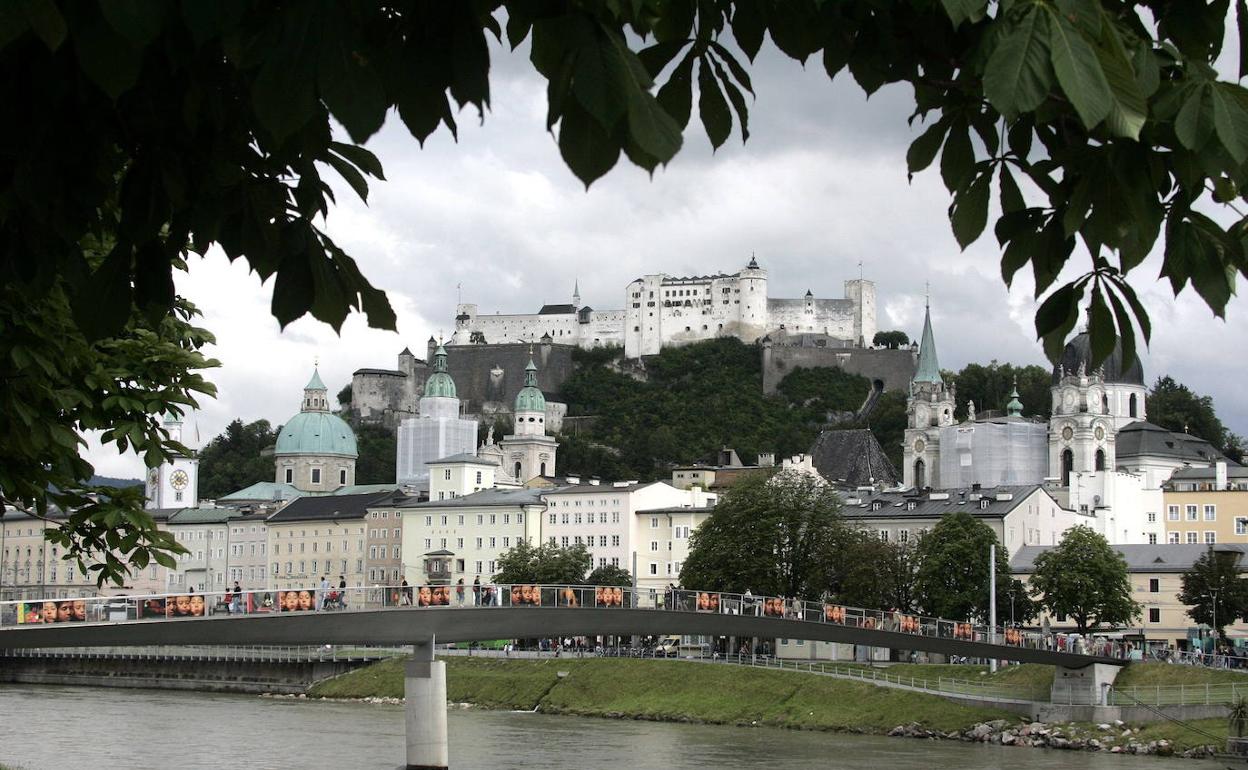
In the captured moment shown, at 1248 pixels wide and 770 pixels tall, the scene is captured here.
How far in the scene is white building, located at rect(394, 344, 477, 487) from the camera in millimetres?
123375

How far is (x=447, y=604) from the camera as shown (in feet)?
108

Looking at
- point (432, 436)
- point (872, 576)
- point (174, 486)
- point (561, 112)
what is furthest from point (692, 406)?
point (561, 112)

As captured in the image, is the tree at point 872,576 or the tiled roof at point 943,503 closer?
the tree at point 872,576

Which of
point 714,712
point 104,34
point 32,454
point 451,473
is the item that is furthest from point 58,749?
point 451,473

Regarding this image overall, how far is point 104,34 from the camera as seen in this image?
2.94 metres

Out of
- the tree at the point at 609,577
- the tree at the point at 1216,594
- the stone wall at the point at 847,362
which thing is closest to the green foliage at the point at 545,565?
the tree at the point at 609,577

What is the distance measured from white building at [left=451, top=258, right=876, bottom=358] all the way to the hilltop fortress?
0.28 ft

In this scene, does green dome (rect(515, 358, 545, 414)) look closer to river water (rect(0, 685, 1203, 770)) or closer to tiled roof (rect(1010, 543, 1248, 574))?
tiled roof (rect(1010, 543, 1248, 574))

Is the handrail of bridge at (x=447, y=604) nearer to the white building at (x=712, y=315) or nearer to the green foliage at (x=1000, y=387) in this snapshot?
the green foliage at (x=1000, y=387)

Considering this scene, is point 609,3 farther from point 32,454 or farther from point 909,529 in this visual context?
point 909,529

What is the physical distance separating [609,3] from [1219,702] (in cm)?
4427

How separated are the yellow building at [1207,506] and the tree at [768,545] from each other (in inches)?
1142

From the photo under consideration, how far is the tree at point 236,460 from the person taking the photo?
137 metres

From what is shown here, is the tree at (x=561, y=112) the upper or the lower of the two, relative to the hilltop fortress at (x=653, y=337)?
lower
